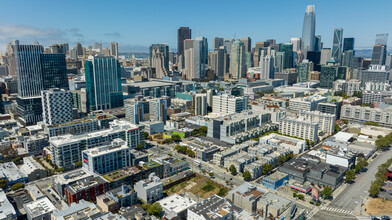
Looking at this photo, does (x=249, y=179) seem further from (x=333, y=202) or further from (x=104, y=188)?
(x=104, y=188)

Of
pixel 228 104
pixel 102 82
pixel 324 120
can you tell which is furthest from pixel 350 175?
pixel 102 82

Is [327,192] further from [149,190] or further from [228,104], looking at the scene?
[228,104]

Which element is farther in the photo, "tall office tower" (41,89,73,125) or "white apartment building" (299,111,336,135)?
"white apartment building" (299,111,336,135)

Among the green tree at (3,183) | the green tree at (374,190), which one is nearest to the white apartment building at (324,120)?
the green tree at (374,190)

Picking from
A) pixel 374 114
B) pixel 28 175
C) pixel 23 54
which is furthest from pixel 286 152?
pixel 23 54

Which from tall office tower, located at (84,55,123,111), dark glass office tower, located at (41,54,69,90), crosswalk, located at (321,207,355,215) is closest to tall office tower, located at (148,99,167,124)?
tall office tower, located at (84,55,123,111)

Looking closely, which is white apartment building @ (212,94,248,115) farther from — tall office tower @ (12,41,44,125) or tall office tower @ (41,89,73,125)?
tall office tower @ (12,41,44,125)

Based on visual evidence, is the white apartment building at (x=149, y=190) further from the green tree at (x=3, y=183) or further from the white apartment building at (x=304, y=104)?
the white apartment building at (x=304, y=104)
